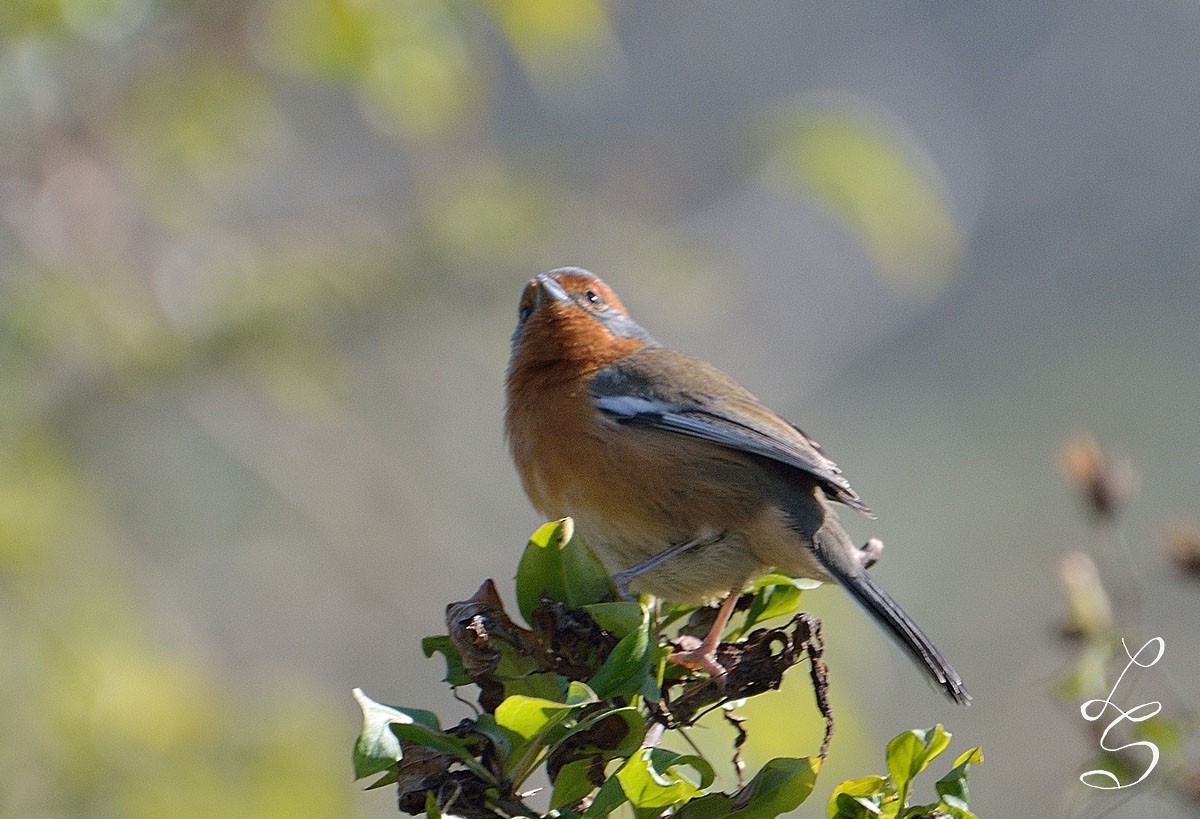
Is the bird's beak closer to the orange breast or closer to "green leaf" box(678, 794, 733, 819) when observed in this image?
the orange breast

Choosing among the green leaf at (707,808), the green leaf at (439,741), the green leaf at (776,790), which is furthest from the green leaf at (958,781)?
the green leaf at (439,741)

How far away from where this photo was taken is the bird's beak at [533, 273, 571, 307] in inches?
183

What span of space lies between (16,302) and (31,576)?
1.13m

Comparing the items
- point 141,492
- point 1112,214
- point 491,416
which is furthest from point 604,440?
point 1112,214

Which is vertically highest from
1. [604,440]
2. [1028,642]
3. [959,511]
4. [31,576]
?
[31,576]

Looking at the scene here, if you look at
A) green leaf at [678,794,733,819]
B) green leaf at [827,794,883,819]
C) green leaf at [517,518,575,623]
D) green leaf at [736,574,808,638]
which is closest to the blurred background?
green leaf at [736,574,808,638]

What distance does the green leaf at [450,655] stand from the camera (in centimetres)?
235

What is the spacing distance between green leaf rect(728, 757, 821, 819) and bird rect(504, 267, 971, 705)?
1175 millimetres

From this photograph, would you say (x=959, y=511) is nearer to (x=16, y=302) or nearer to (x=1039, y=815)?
(x=1039, y=815)

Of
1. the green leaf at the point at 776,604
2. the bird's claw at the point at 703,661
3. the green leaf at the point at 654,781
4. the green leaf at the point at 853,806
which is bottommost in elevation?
the green leaf at the point at 853,806

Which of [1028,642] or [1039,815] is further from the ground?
[1028,642]

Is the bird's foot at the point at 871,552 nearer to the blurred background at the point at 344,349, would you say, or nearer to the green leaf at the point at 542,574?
the blurred background at the point at 344,349

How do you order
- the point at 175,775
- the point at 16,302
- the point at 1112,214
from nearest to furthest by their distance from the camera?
the point at 175,775 → the point at 16,302 → the point at 1112,214

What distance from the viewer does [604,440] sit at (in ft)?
13.5
